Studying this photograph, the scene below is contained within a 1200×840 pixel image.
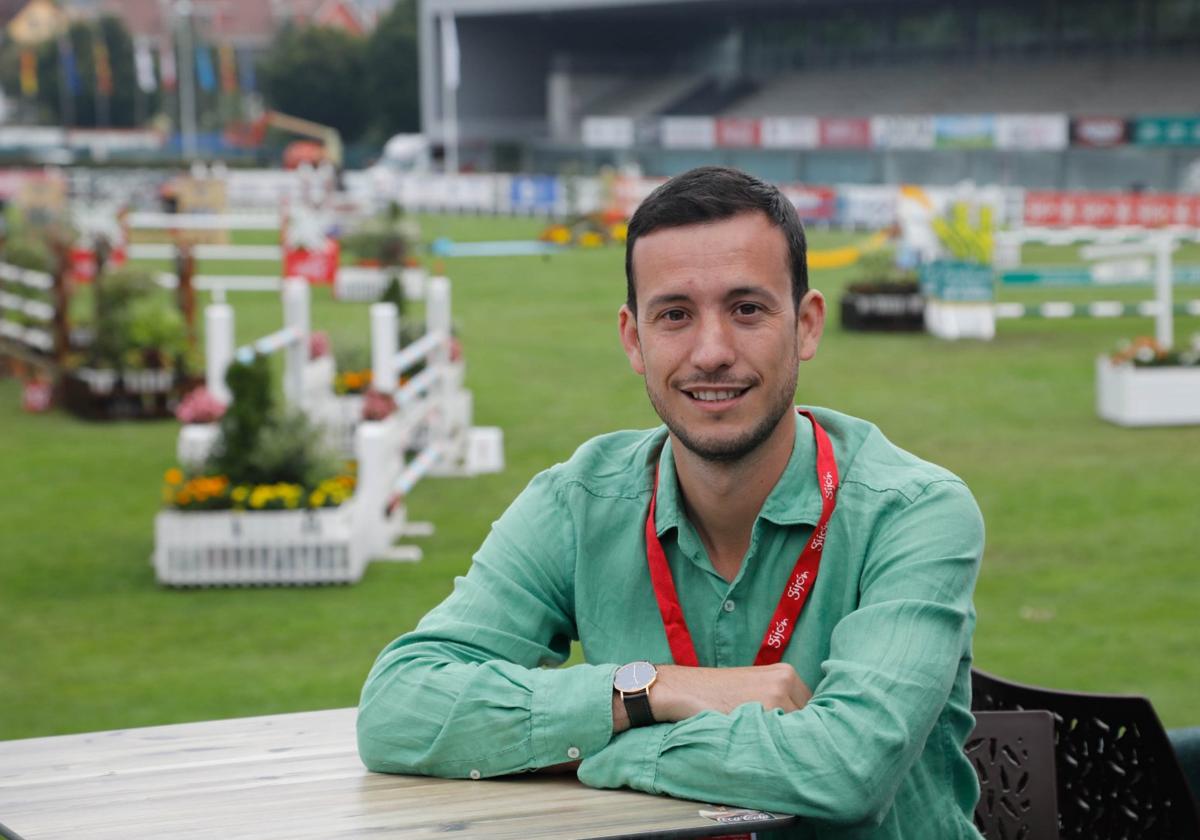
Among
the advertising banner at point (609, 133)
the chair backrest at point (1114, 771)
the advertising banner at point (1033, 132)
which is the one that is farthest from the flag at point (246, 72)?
the chair backrest at point (1114, 771)

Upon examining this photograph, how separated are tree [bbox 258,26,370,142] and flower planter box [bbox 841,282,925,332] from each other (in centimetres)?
6440

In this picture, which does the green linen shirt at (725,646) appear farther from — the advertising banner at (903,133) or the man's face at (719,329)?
the advertising banner at (903,133)

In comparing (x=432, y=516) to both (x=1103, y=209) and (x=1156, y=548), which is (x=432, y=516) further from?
(x=1103, y=209)

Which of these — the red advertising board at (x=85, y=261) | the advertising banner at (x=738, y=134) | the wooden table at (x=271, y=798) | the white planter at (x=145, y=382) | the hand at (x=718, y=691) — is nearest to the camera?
the wooden table at (x=271, y=798)

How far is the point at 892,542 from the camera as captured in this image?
103 inches

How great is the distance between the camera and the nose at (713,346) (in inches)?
103

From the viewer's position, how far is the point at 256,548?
27.8ft

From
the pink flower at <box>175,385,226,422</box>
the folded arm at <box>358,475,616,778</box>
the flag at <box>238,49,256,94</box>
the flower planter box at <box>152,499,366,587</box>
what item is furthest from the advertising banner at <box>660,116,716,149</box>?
the folded arm at <box>358,475,616,778</box>

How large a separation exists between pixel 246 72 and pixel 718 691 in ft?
310

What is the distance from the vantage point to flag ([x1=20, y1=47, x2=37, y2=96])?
263 feet

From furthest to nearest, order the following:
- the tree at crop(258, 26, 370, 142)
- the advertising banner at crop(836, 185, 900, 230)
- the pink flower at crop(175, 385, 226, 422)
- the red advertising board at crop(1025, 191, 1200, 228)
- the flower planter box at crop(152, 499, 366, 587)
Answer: the tree at crop(258, 26, 370, 142)
the advertising banner at crop(836, 185, 900, 230)
the red advertising board at crop(1025, 191, 1200, 228)
the pink flower at crop(175, 385, 226, 422)
the flower planter box at crop(152, 499, 366, 587)

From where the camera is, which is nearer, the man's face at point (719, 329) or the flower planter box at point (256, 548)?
the man's face at point (719, 329)

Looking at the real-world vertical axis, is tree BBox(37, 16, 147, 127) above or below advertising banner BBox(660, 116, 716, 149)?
above

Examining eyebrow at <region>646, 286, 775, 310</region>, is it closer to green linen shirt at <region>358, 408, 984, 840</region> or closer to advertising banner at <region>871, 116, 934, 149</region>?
green linen shirt at <region>358, 408, 984, 840</region>
